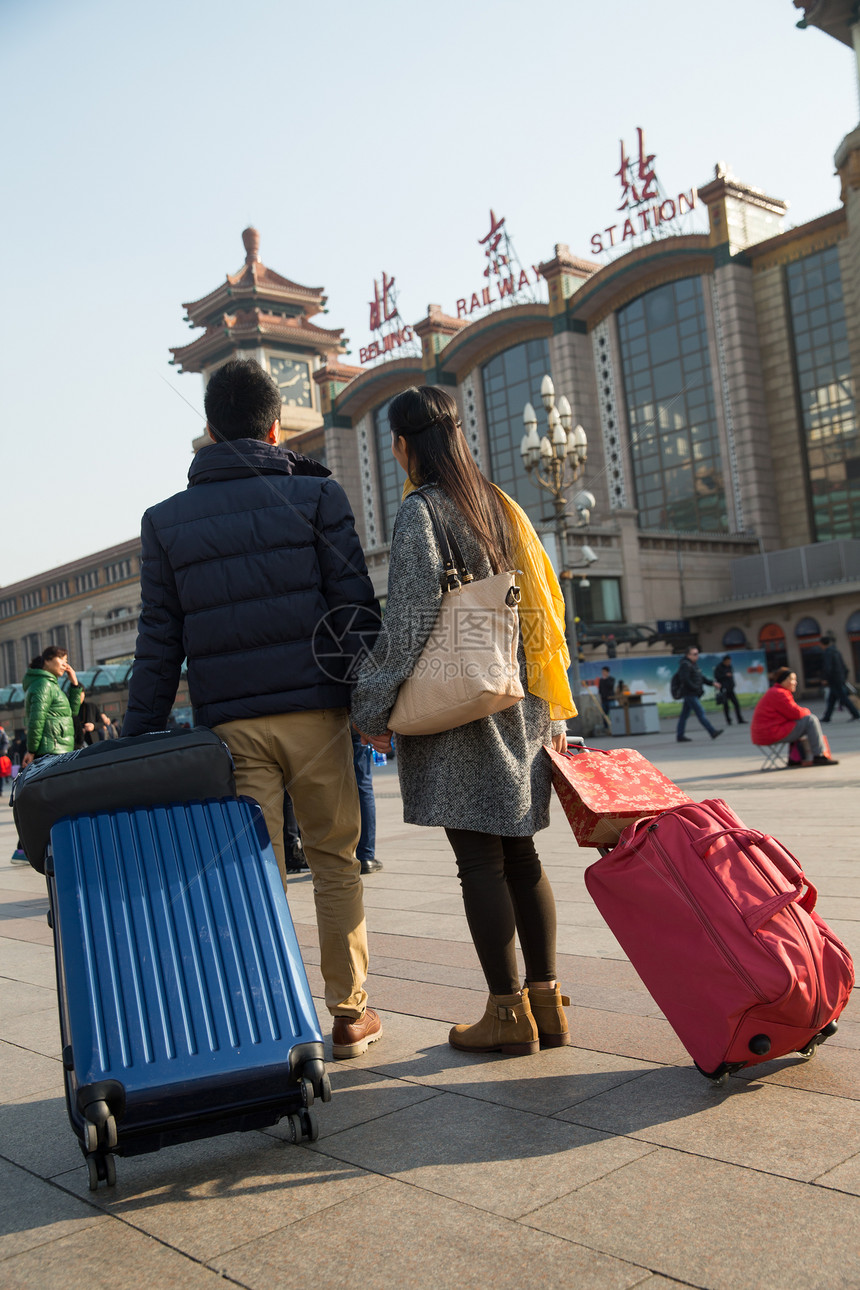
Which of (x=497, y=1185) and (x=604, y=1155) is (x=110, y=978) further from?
(x=604, y=1155)

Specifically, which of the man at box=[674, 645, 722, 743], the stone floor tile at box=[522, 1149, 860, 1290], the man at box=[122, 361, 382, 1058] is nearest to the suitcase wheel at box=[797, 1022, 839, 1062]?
the stone floor tile at box=[522, 1149, 860, 1290]

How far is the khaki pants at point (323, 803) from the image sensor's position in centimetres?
292

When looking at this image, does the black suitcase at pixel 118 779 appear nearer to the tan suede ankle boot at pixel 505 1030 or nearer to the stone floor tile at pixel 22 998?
the tan suede ankle boot at pixel 505 1030

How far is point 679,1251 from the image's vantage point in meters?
1.80

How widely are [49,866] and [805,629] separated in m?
32.8

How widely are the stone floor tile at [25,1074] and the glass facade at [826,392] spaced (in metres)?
36.8

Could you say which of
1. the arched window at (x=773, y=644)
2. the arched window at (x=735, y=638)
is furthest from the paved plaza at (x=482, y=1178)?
the arched window at (x=735, y=638)

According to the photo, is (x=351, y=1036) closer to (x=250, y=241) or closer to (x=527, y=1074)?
(x=527, y=1074)

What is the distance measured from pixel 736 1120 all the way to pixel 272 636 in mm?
1675

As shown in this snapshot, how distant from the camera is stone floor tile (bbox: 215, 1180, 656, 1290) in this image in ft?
5.79

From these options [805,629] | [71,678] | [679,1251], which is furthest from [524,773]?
[805,629]

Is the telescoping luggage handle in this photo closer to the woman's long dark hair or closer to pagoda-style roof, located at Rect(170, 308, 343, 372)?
the woman's long dark hair

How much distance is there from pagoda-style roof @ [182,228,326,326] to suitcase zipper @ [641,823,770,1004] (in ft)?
253

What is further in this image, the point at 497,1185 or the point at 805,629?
the point at 805,629
